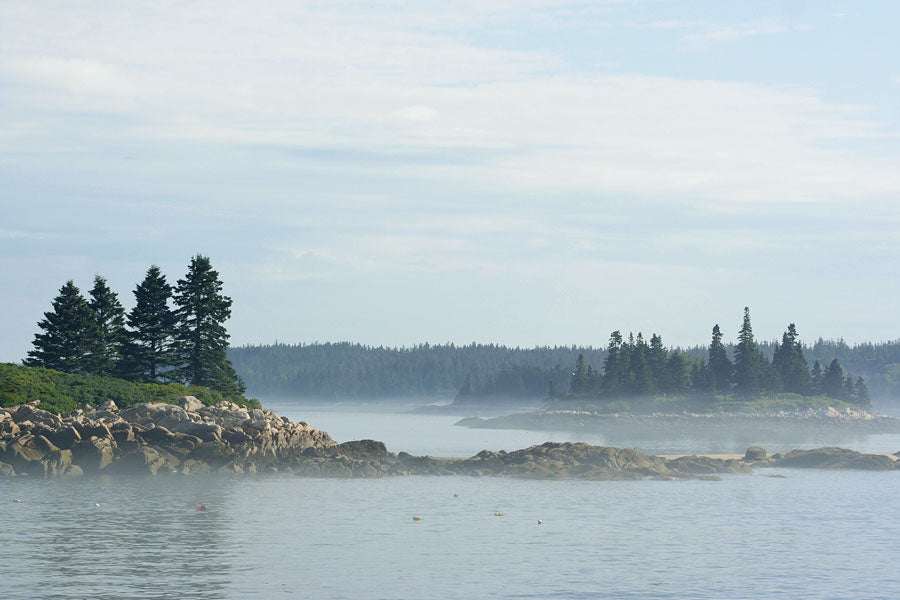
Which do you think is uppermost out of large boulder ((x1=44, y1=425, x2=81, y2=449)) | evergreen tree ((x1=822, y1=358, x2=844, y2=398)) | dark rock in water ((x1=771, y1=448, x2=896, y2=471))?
evergreen tree ((x1=822, y1=358, x2=844, y2=398))

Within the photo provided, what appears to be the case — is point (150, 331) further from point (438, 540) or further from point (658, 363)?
point (658, 363)

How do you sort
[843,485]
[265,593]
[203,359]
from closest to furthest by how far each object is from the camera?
[265,593], [843,485], [203,359]

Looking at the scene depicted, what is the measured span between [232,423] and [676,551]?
32.8 meters

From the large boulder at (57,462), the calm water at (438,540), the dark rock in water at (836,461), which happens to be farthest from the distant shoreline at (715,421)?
the large boulder at (57,462)

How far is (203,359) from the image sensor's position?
81125 millimetres

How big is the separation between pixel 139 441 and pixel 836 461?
46.4m

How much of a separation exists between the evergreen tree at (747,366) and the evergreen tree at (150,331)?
97.4m

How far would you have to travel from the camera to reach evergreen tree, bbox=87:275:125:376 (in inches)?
3100

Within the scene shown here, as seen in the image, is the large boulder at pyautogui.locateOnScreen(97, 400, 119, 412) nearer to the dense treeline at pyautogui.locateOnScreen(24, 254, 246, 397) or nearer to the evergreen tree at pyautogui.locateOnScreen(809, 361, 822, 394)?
the dense treeline at pyautogui.locateOnScreen(24, 254, 246, 397)

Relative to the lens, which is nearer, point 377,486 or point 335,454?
point 377,486

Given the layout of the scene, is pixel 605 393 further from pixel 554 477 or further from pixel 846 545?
pixel 846 545

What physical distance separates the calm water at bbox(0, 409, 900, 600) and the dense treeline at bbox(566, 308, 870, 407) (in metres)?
97.6

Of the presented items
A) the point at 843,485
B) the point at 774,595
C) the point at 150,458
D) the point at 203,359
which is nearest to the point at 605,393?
the point at 203,359

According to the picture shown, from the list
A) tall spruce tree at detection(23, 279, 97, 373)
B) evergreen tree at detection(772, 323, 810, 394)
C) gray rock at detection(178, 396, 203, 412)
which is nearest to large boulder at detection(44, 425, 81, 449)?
gray rock at detection(178, 396, 203, 412)
